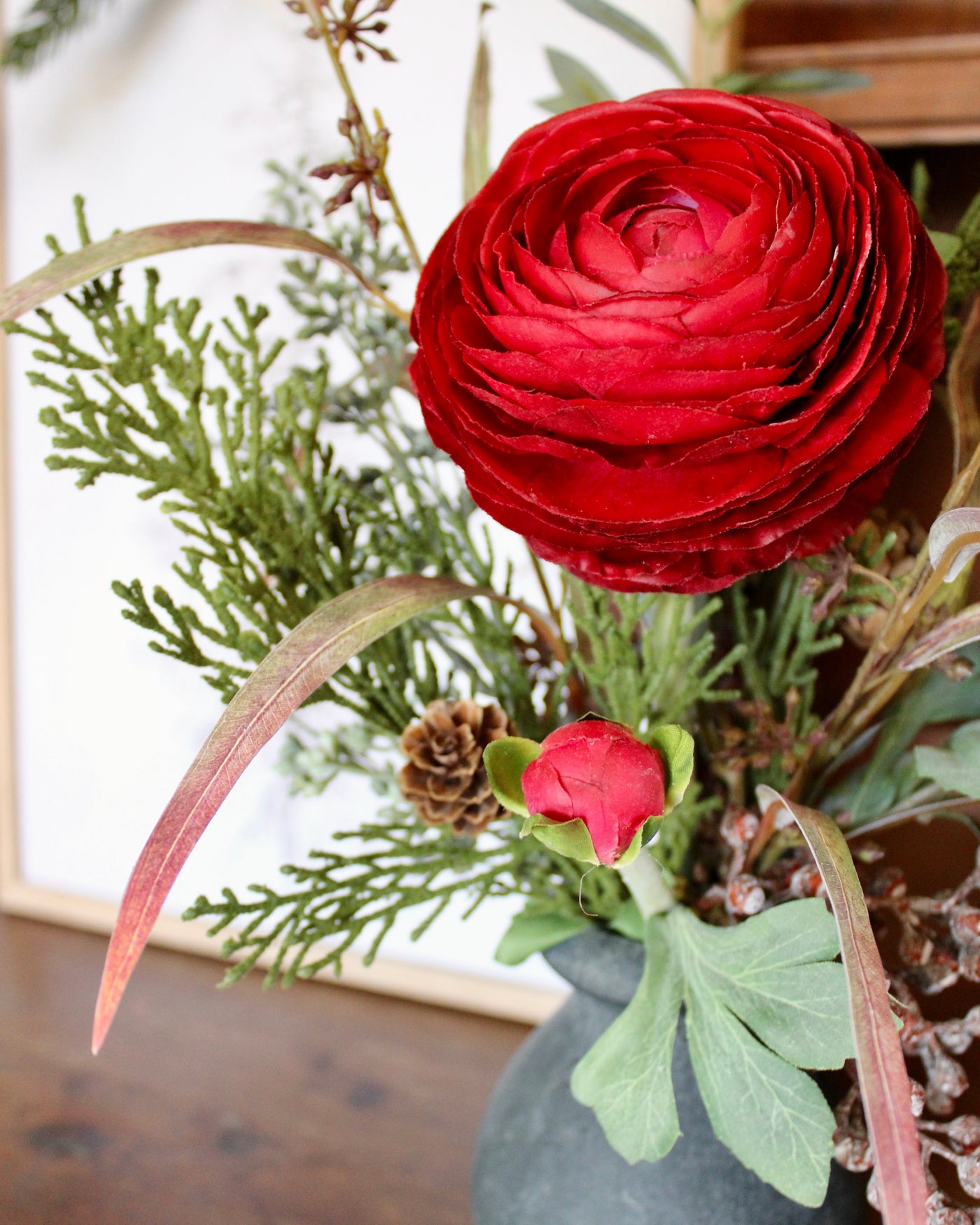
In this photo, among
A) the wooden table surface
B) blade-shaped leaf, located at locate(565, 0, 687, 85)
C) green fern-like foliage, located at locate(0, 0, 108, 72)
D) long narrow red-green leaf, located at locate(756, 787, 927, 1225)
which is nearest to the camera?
long narrow red-green leaf, located at locate(756, 787, 927, 1225)

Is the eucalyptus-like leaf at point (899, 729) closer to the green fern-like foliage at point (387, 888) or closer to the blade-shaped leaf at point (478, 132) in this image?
the green fern-like foliage at point (387, 888)

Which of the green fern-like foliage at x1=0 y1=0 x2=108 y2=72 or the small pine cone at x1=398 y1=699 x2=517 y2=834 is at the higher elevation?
the green fern-like foliage at x1=0 y1=0 x2=108 y2=72

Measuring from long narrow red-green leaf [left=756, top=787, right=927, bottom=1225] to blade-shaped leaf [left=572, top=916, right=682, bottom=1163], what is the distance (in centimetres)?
9

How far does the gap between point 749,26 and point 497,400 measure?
0.35 metres

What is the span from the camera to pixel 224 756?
24 cm

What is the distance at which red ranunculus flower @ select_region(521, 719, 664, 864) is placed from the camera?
0.23 metres

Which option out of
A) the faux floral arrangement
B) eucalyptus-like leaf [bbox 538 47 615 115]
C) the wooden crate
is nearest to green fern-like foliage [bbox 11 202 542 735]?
the faux floral arrangement

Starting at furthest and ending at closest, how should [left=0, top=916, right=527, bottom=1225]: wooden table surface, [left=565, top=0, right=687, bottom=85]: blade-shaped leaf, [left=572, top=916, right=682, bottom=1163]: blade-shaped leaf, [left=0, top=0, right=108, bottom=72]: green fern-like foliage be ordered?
[left=0, top=0, right=108, bottom=72]: green fern-like foliage, [left=0, top=916, right=527, bottom=1225]: wooden table surface, [left=565, top=0, right=687, bottom=85]: blade-shaped leaf, [left=572, top=916, right=682, bottom=1163]: blade-shaped leaf

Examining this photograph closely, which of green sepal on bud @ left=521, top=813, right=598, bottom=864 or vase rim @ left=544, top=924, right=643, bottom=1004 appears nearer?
green sepal on bud @ left=521, top=813, right=598, bottom=864

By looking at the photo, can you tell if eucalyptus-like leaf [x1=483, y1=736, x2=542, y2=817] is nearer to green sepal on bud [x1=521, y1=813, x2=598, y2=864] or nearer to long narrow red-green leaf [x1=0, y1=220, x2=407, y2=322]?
green sepal on bud [x1=521, y1=813, x2=598, y2=864]

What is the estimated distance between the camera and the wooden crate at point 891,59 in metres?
0.45

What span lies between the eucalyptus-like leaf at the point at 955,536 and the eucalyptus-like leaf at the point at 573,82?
0.83 feet

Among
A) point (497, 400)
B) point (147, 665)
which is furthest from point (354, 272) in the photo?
point (147, 665)

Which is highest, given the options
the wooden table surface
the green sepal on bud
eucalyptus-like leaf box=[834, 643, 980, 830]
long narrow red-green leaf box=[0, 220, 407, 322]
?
long narrow red-green leaf box=[0, 220, 407, 322]
